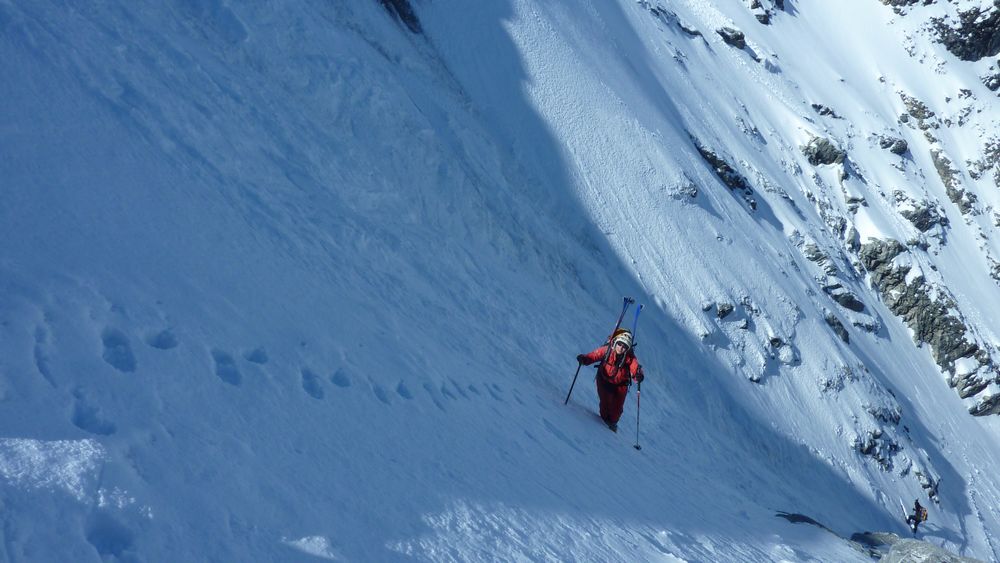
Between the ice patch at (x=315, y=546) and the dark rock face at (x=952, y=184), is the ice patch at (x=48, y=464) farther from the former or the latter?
the dark rock face at (x=952, y=184)

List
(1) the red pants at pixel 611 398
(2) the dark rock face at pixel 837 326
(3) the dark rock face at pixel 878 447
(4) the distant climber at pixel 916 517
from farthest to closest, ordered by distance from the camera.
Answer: (2) the dark rock face at pixel 837 326 < (3) the dark rock face at pixel 878 447 < (4) the distant climber at pixel 916 517 < (1) the red pants at pixel 611 398

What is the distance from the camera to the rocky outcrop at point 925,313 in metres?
35.8

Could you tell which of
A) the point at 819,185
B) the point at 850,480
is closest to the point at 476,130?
the point at 850,480

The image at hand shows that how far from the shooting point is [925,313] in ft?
118

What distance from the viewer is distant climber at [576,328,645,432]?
9570 millimetres

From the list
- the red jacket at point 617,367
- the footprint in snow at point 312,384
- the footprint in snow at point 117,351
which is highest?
the footprint in snow at point 117,351

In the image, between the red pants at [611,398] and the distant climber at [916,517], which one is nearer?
the red pants at [611,398]

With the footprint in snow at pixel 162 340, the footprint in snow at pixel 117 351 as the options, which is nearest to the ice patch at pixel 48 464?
the footprint in snow at pixel 117 351

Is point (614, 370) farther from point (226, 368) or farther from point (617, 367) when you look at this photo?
point (226, 368)

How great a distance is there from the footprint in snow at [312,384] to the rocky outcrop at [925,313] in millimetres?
37414

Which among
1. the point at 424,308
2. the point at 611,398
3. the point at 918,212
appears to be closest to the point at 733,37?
the point at 918,212

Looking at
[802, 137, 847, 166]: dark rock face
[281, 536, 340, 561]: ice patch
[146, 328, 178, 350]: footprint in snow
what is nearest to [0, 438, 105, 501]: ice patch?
[281, 536, 340, 561]: ice patch

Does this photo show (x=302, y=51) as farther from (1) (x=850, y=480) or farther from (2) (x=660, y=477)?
(1) (x=850, y=480)

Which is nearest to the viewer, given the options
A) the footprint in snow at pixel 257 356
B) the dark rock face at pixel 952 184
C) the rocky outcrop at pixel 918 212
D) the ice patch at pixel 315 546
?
the ice patch at pixel 315 546
